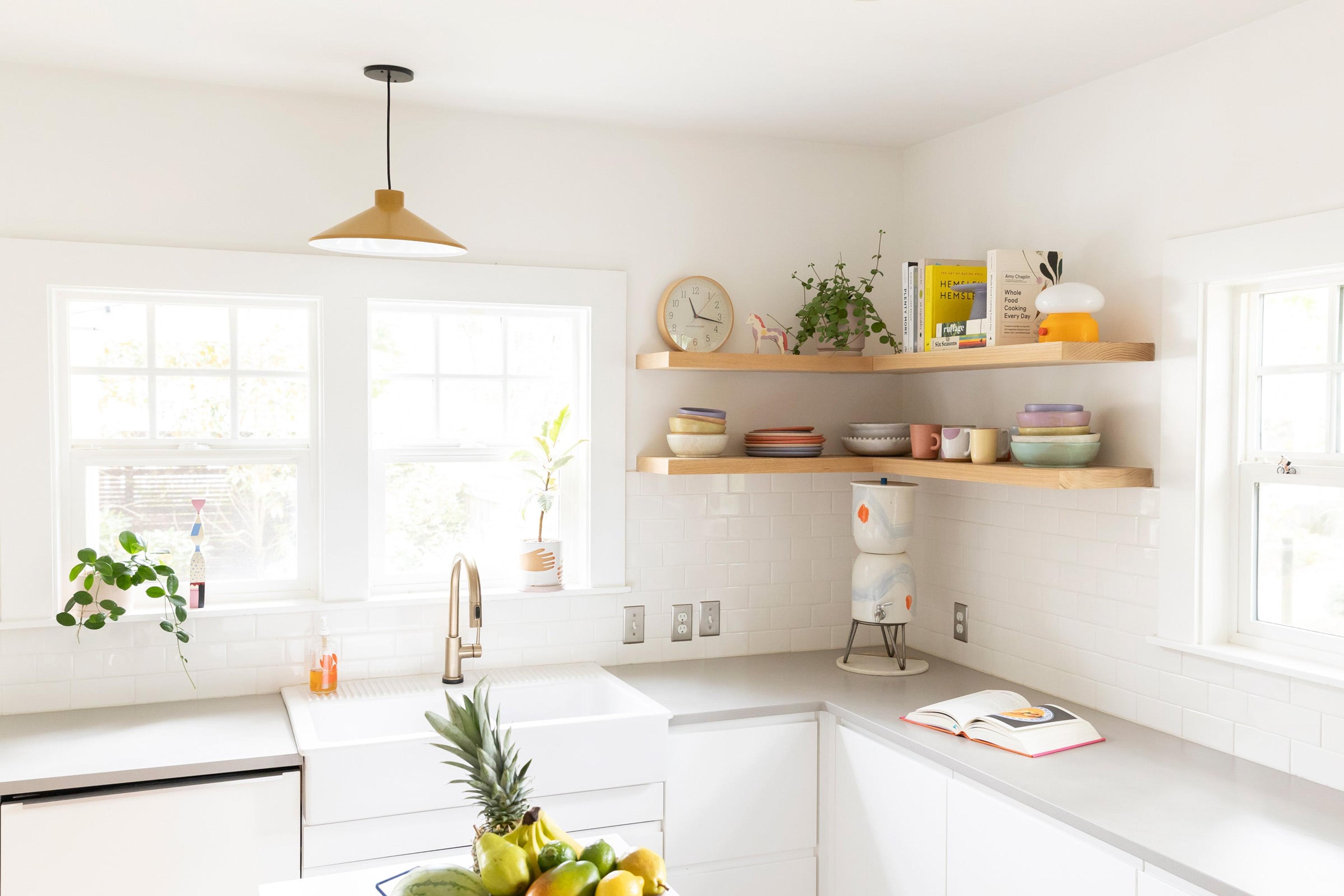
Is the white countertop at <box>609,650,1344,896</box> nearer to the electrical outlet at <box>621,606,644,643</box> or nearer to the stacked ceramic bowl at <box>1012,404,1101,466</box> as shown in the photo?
the electrical outlet at <box>621,606,644,643</box>

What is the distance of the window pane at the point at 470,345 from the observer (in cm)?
315

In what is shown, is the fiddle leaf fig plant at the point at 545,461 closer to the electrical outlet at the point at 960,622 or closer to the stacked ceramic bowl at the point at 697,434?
the stacked ceramic bowl at the point at 697,434

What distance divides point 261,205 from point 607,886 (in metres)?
2.29

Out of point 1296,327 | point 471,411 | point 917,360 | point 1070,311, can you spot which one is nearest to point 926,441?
point 917,360

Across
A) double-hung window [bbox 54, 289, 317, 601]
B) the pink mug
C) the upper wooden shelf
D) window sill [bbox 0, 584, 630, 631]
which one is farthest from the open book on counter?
double-hung window [bbox 54, 289, 317, 601]

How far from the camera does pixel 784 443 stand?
10.6ft

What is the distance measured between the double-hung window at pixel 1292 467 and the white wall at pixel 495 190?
1.35m

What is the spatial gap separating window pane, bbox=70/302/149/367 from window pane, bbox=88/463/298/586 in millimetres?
293

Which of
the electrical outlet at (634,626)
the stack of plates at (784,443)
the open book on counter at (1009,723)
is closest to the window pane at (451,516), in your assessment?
the electrical outlet at (634,626)

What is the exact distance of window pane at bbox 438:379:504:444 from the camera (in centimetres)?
316

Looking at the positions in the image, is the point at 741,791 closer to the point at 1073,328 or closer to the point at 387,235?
the point at 1073,328

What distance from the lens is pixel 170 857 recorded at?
230cm

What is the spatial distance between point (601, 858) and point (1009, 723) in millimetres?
1472

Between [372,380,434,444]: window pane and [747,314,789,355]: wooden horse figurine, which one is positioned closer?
[372,380,434,444]: window pane
